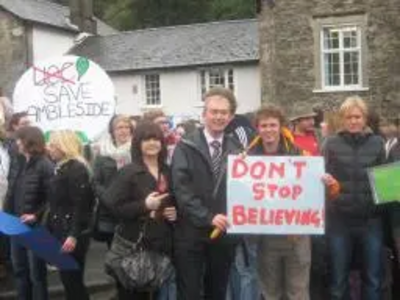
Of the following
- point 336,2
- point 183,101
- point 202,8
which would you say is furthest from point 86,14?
point 336,2

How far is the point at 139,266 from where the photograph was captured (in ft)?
19.3

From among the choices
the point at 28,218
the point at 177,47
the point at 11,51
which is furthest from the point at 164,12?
the point at 28,218

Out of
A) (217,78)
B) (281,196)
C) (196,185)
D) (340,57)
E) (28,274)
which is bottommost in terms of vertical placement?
(28,274)

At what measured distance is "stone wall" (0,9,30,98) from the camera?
3747 centimetres

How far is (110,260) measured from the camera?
6.00m

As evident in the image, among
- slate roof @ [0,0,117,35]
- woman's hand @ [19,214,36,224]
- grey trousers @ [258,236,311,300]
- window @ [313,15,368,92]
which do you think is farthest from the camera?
slate roof @ [0,0,117,35]

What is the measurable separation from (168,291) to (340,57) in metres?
21.5

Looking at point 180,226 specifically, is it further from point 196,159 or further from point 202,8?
point 202,8

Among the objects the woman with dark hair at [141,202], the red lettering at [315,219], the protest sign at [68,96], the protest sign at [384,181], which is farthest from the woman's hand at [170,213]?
the protest sign at [68,96]

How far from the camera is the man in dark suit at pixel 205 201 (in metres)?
5.87

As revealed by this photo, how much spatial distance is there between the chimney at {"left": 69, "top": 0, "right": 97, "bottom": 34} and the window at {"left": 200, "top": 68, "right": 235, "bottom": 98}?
1043cm

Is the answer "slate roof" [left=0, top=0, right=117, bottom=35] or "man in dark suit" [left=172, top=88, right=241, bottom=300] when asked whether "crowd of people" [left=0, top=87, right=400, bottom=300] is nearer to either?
"man in dark suit" [left=172, top=88, right=241, bottom=300]

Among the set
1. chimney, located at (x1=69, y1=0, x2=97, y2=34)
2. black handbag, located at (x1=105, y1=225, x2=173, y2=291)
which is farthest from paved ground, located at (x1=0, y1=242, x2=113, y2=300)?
chimney, located at (x1=69, y1=0, x2=97, y2=34)

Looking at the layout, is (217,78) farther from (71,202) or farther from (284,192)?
(284,192)
